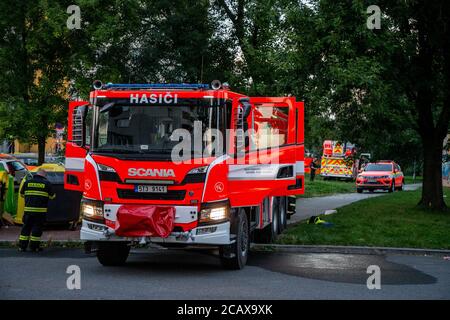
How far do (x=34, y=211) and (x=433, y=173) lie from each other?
12.6 m

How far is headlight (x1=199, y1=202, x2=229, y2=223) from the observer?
10555mm

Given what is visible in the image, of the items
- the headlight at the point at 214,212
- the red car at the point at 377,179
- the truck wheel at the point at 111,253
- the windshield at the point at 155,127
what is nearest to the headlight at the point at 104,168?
the windshield at the point at 155,127

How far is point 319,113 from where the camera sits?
19469mm

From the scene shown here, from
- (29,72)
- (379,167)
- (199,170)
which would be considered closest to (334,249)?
(199,170)

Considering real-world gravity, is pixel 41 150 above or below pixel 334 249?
above

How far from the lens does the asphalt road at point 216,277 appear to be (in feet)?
29.5

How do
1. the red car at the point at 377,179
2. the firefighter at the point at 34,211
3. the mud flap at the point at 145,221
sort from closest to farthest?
the mud flap at the point at 145,221
the firefighter at the point at 34,211
the red car at the point at 377,179

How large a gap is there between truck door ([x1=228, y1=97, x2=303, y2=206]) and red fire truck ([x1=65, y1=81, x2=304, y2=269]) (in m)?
0.05

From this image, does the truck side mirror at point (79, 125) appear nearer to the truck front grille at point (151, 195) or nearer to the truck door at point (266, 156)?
the truck front grille at point (151, 195)

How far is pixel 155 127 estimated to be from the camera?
10.8 metres

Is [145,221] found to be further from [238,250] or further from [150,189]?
[238,250]

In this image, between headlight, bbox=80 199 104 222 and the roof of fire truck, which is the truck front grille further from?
the roof of fire truck

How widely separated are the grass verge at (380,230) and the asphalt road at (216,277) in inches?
49.5

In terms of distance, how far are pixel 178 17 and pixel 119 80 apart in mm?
2826
